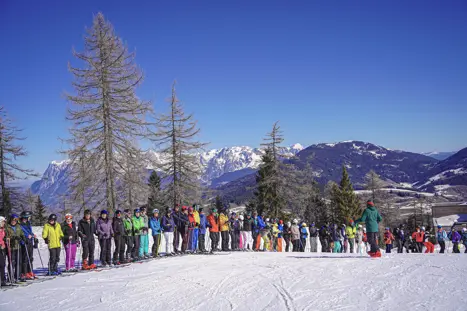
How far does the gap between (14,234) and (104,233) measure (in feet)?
9.21

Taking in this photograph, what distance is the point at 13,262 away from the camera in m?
10.4

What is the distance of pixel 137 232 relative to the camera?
1353 cm

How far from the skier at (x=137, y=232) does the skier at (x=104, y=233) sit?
975 millimetres

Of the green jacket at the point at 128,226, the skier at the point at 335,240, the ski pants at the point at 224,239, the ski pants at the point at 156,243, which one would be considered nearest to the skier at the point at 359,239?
the skier at the point at 335,240

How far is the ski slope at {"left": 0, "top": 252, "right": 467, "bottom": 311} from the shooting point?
22.1ft

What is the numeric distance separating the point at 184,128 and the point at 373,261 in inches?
800

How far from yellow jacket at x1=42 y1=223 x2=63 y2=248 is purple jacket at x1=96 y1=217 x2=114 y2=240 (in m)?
1.20

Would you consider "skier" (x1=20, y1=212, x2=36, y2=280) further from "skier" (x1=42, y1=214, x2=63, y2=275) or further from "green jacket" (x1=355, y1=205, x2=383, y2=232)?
"green jacket" (x1=355, y1=205, x2=383, y2=232)

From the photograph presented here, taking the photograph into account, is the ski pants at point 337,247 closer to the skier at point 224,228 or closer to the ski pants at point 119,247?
the skier at point 224,228

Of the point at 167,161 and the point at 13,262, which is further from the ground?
the point at 167,161

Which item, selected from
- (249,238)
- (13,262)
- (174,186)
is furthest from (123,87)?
(13,262)

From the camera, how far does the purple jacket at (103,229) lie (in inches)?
486

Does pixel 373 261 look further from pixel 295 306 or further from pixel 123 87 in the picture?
pixel 123 87

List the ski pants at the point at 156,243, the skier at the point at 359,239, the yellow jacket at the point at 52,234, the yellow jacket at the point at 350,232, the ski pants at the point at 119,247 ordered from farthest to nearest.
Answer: the skier at the point at 359,239, the yellow jacket at the point at 350,232, the ski pants at the point at 156,243, the ski pants at the point at 119,247, the yellow jacket at the point at 52,234
